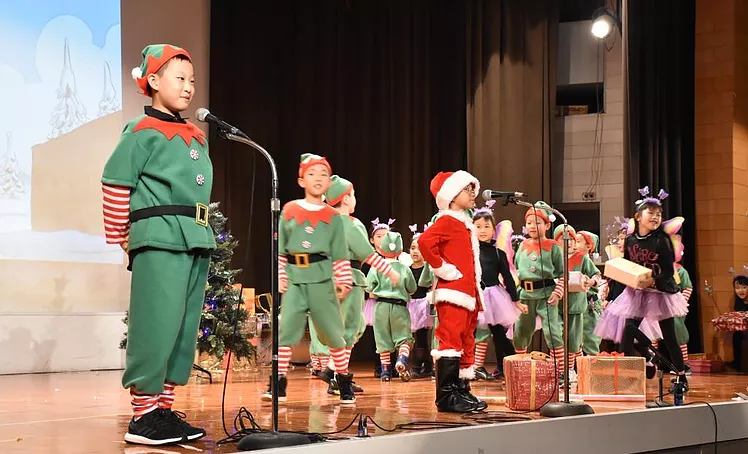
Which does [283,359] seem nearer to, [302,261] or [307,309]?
[307,309]

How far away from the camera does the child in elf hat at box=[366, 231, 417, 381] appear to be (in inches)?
313

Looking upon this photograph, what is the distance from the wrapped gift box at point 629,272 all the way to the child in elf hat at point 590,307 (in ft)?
5.59

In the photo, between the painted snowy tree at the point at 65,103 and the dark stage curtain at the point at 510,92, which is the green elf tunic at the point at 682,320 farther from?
the painted snowy tree at the point at 65,103

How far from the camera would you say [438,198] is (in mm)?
5301

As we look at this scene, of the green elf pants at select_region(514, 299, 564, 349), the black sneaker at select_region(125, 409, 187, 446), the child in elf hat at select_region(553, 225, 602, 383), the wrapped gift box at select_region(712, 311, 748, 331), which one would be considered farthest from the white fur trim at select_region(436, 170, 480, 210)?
the wrapped gift box at select_region(712, 311, 748, 331)

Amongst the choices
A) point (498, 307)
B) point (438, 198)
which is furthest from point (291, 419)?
point (498, 307)

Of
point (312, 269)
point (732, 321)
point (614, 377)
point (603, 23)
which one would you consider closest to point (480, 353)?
point (614, 377)

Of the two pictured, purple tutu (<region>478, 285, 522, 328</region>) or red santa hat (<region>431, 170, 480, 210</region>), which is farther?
purple tutu (<region>478, 285, 522, 328</region>)

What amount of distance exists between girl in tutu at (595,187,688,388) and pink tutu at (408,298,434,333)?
2471 mm

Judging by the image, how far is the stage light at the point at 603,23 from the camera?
11.1m

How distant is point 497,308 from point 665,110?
460 centimetres

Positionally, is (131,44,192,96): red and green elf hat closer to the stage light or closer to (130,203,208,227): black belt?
(130,203,208,227): black belt

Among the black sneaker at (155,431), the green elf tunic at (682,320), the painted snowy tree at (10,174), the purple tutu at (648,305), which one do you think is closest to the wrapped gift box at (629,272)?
the purple tutu at (648,305)

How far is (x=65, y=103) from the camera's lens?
27.1 feet
